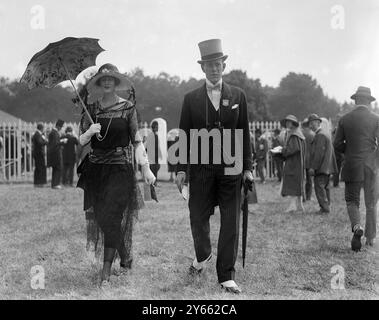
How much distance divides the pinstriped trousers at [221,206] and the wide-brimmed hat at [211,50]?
3.31 ft

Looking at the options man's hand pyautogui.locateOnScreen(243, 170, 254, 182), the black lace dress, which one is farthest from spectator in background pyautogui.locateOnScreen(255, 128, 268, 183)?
man's hand pyautogui.locateOnScreen(243, 170, 254, 182)

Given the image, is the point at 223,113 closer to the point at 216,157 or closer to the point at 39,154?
the point at 216,157

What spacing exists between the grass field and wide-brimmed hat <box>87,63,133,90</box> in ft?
6.20

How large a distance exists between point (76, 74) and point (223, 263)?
7.93 ft

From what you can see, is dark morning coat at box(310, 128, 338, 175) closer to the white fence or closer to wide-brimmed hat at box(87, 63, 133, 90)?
wide-brimmed hat at box(87, 63, 133, 90)

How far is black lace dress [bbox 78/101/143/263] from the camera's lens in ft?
18.3

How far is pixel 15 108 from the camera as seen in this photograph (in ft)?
207

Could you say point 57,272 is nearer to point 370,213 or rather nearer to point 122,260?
point 122,260

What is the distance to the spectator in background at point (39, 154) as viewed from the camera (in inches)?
717

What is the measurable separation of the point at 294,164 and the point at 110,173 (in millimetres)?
6675

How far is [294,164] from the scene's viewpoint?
11617mm

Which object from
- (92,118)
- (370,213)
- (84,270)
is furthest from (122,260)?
(370,213)

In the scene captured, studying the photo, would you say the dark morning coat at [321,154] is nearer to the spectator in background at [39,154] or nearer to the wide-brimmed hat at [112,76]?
the wide-brimmed hat at [112,76]

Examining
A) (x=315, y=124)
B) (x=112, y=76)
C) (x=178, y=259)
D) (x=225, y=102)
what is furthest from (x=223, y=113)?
(x=315, y=124)
